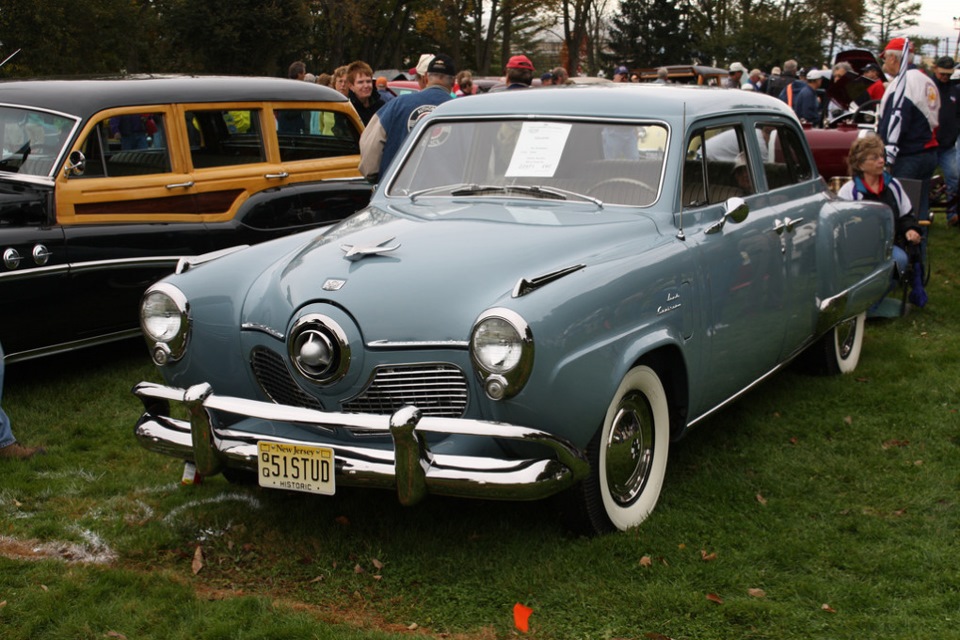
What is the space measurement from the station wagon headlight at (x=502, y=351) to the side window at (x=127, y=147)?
3.72 meters

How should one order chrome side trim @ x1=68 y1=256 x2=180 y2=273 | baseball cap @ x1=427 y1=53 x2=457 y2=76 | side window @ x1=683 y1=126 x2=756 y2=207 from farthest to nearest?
baseball cap @ x1=427 y1=53 x2=457 y2=76, chrome side trim @ x1=68 y1=256 x2=180 y2=273, side window @ x1=683 y1=126 x2=756 y2=207

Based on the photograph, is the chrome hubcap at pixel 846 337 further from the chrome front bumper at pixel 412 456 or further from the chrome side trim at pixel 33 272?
the chrome side trim at pixel 33 272

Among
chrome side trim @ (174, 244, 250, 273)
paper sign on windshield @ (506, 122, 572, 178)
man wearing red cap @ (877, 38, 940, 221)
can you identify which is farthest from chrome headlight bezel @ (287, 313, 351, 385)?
man wearing red cap @ (877, 38, 940, 221)

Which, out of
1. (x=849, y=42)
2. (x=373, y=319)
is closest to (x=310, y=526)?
(x=373, y=319)

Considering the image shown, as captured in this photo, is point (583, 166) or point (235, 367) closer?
point (235, 367)

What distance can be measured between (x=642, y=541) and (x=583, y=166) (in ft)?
5.56

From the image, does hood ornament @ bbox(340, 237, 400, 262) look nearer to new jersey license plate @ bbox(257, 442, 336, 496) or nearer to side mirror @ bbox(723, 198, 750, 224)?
new jersey license plate @ bbox(257, 442, 336, 496)

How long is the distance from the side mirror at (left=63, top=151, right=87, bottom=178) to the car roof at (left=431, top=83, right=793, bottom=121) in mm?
2319

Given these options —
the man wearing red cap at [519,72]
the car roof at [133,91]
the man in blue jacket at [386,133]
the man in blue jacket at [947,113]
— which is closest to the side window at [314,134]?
the car roof at [133,91]

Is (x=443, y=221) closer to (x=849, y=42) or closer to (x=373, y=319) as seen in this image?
(x=373, y=319)

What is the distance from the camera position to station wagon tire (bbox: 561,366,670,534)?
3936mm

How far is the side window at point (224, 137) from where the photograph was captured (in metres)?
6.96

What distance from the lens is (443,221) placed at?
4.52m

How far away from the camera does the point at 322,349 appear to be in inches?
148
